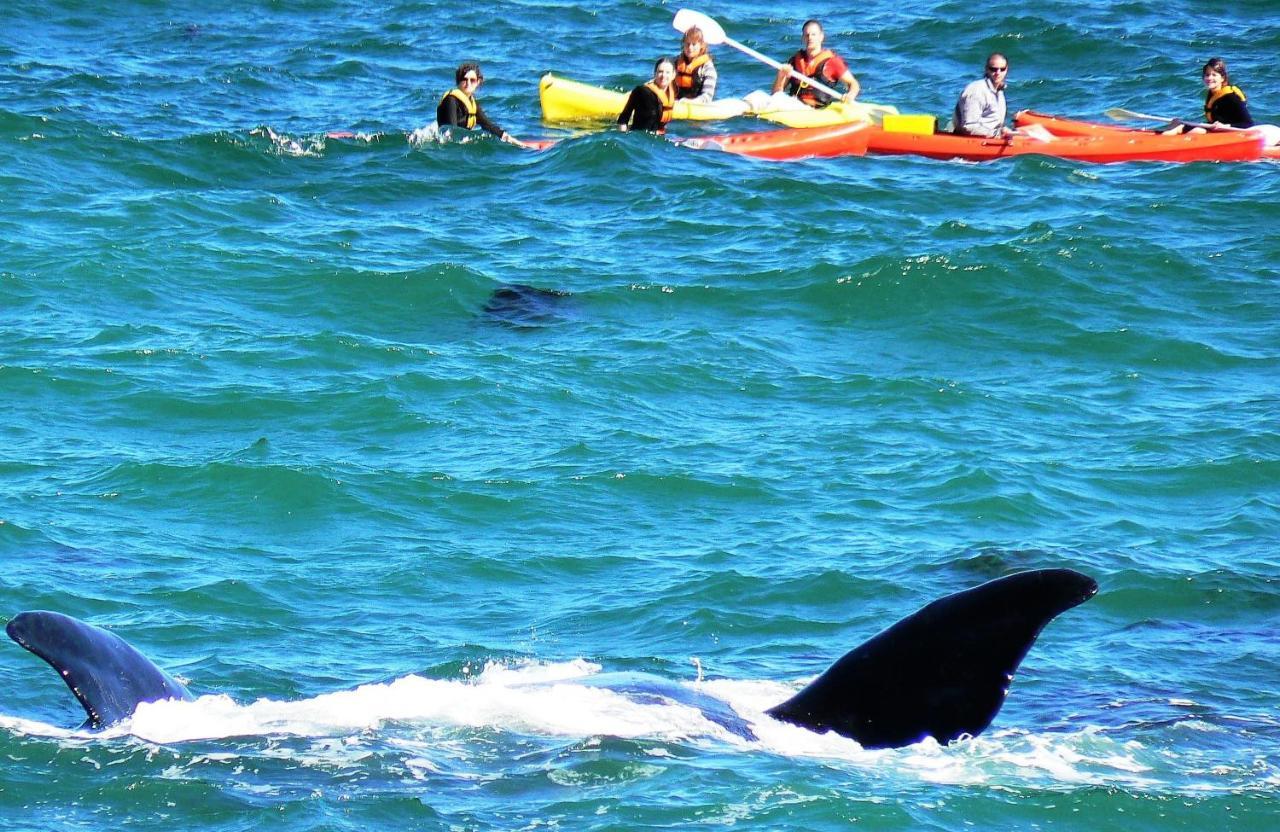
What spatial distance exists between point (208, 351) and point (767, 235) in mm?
6143

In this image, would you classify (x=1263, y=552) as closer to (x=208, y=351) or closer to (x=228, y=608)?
(x=228, y=608)

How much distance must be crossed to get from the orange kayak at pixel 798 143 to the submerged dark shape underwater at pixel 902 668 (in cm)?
1424

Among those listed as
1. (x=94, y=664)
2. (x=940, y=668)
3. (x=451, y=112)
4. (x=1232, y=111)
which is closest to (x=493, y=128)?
(x=451, y=112)

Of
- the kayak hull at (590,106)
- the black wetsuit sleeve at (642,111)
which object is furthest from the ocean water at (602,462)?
the black wetsuit sleeve at (642,111)

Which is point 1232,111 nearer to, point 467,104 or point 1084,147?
point 1084,147

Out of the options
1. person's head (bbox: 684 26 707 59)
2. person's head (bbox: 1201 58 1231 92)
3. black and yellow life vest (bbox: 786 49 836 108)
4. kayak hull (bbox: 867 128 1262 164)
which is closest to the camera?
kayak hull (bbox: 867 128 1262 164)

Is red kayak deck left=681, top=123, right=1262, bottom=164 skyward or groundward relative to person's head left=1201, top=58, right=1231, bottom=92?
groundward

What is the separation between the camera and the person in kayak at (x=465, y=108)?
20.8 metres

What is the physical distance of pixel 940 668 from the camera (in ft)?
23.1

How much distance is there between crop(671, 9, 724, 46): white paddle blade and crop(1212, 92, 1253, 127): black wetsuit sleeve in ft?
22.9

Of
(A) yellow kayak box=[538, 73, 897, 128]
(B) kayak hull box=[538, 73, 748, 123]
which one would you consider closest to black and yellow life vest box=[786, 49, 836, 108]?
(A) yellow kayak box=[538, 73, 897, 128]

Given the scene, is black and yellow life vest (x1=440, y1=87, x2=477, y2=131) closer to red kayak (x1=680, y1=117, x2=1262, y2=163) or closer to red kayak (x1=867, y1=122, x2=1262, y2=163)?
red kayak (x1=680, y1=117, x2=1262, y2=163)

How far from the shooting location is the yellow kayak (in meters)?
23.0

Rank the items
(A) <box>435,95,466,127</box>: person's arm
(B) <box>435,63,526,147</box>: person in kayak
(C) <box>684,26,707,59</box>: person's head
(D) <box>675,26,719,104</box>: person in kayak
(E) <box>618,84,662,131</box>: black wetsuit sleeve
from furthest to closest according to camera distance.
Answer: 1. (D) <box>675,26,719,104</box>: person in kayak
2. (C) <box>684,26,707,59</box>: person's head
3. (E) <box>618,84,662,131</box>: black wetsuit sleeve
4. (A) <box>435,95,466,127</box>: person's arm
5. (B) <box>435,63,526,147</box>: person in kayak
